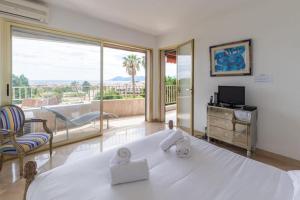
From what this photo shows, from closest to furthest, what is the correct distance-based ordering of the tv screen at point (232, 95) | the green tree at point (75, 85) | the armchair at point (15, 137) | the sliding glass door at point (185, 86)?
the armchair at point (15, 137) → the tv screen at point (232, 95) → the green tree at point (75, 85) → the sliding glass door at point (185, 86)

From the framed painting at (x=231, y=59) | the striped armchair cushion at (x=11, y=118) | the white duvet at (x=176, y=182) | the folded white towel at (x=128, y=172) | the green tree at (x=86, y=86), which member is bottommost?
the white duvet at (x=176, y=182)

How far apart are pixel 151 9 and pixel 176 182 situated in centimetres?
301

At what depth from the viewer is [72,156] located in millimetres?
2902

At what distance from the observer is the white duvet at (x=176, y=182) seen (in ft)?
3.38

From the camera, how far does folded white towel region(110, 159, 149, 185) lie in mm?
1134

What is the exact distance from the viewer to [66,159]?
278 cm

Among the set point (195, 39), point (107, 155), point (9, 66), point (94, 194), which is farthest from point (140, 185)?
point (195, 39)

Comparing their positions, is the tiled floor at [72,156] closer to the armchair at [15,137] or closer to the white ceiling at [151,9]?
the armchair at [15,137]

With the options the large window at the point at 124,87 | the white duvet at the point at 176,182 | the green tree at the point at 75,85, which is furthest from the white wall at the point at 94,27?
the white duvet at the point at 176,182

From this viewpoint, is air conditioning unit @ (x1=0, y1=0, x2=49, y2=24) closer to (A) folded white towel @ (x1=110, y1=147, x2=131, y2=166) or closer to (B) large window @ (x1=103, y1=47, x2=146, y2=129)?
(B) large window @ (x1=103, y1=47, x2=146, y2=129)

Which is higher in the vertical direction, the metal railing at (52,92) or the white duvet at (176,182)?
the metal railing at (52,92)

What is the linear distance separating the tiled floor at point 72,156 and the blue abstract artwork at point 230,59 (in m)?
1.48

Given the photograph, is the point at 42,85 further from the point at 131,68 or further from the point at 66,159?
the point at 131,68

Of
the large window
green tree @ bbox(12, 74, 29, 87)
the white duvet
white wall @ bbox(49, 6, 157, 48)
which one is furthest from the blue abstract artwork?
green tree @ bbox(12, 74, 29, 87)
